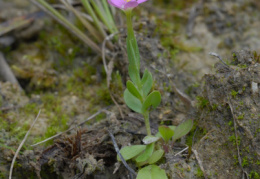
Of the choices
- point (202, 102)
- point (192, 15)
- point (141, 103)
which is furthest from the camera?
point (192, 15)

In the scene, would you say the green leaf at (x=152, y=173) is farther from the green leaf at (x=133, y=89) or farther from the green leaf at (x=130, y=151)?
the green leaf at (x=133, y=89)

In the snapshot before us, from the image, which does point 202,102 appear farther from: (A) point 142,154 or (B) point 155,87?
(A) point 142,154

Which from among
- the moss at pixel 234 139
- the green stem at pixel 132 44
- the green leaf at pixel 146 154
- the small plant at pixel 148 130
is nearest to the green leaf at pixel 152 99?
the small plant at pixel 148 130

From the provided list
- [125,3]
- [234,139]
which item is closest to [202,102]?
[234,139]

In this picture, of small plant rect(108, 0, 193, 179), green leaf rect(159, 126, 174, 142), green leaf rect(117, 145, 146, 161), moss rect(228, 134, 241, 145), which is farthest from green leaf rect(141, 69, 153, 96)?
moss rect(228, 134, 241, 145)

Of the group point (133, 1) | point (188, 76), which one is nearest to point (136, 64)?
point (133, 1)

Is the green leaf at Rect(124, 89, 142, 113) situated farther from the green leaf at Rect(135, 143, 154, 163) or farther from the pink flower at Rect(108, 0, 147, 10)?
the pink flower at Rect(108, 0, 147, 10)
